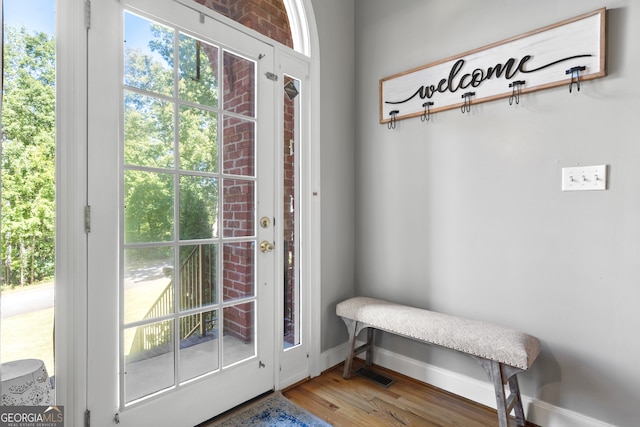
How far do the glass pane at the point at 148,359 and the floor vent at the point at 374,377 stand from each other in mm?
1207

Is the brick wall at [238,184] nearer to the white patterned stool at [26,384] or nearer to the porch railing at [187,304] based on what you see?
the porch railing at [187,304]

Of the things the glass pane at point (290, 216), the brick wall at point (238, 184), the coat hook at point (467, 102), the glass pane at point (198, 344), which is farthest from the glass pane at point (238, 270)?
the coat hook at point (467, 102)

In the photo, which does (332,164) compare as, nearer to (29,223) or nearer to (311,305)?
(311,305)

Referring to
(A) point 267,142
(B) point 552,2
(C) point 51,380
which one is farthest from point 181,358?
(B) point 552,2

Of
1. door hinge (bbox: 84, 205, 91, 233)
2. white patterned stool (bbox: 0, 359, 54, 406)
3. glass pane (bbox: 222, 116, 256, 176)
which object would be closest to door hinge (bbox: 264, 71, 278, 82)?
glass pane (bbox: 222, 116, 256, 176)

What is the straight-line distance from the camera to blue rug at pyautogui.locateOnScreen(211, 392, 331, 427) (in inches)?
68.6

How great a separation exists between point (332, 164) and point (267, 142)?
57cm

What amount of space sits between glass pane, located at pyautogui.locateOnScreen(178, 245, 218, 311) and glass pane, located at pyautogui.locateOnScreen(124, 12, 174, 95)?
2.59 feet

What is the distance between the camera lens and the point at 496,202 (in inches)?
74.8

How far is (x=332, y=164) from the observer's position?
2410 mm

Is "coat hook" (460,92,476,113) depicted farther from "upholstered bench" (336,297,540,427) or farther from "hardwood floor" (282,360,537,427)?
"hardwood floor" (282,360,537,427)

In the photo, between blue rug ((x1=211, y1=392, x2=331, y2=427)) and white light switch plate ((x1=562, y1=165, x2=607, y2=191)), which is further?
blue rug ((x1=211, y1=392, x2=331, y2=427))

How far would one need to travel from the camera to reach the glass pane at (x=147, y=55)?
4.97ft

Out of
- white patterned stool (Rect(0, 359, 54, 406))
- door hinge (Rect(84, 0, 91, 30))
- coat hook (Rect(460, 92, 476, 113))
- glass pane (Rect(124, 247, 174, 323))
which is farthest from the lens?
coat hook (Rect(460, 92, 476, 113))
